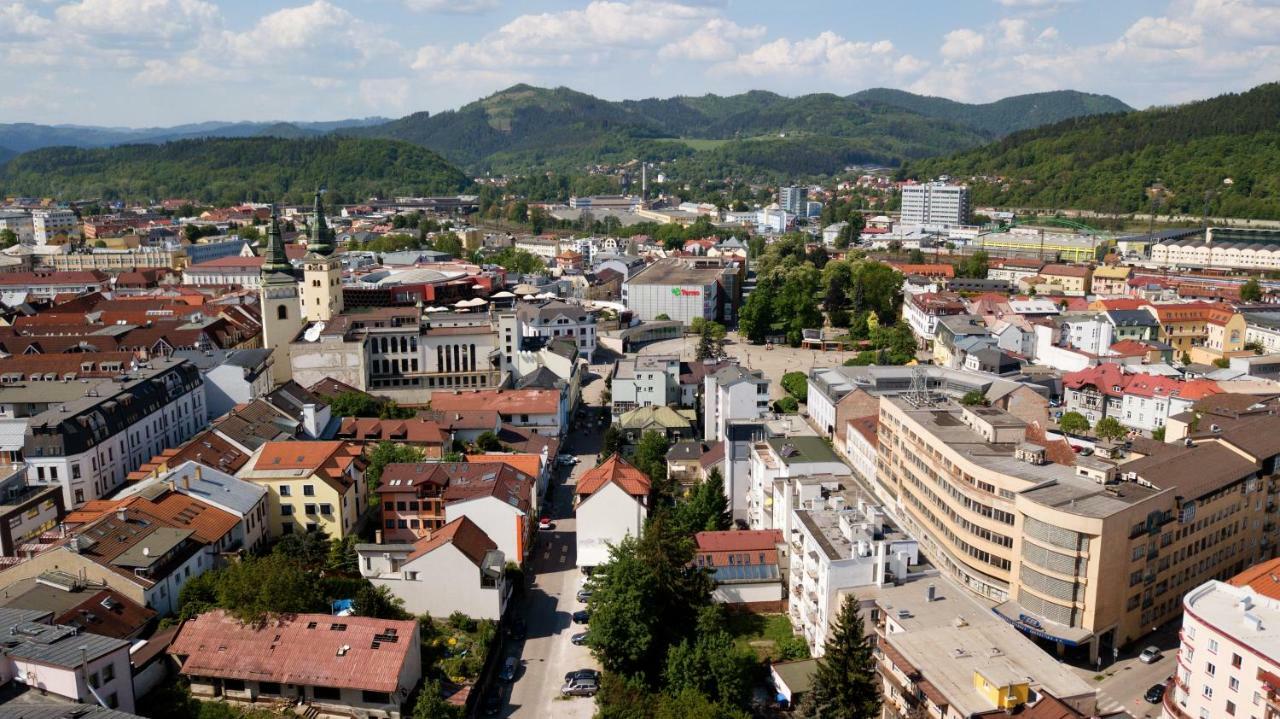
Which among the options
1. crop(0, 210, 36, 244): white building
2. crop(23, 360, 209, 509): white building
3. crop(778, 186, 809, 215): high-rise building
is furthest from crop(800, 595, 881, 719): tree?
crop(778, 186, 809, 215): high-rise building

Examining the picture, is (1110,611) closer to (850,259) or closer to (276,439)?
(276,439)

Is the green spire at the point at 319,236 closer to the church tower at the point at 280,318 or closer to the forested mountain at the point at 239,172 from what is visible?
the church tower at the point at 280,318

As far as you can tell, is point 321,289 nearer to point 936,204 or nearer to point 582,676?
point 582,676

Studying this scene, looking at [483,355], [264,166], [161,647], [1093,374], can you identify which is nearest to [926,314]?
[1093,374]

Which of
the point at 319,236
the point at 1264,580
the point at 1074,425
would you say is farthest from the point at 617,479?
the point at 319,236

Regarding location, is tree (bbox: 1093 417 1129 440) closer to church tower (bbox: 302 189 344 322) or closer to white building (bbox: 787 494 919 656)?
white building (bbox: 787 494 919 656)

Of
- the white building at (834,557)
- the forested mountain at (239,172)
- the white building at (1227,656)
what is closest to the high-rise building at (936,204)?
the forested mountain at (239,172)

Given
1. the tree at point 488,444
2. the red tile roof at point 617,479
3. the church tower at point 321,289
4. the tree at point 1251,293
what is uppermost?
the church tower at point 321,289
